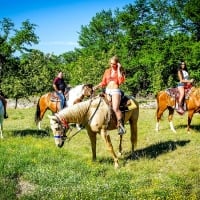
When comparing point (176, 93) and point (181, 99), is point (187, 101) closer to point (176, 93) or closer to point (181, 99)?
point (181, 99)

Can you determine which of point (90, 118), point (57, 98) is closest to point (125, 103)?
point (90, 118)

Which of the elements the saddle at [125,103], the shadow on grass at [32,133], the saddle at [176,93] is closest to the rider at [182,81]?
the saddle at [176,93]

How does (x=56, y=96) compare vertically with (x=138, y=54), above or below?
below

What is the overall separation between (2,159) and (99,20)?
62.2 meters

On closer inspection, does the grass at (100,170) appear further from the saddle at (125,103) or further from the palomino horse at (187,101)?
the saddle at (125,103)

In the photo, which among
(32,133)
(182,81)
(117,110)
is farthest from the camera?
(32,133)

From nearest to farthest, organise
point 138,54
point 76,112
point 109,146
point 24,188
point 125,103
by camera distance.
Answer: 1. point 24,188
2. point 76,112
3. point 109,146
4. point 125,103
5. point 138,54

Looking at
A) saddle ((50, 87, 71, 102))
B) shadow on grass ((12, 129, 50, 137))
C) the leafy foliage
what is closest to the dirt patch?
shadow on grass ((12, 129, 50, 137))

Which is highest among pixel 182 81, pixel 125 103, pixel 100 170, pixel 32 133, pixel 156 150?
pixel 182 81

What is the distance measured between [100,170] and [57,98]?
9.28 m

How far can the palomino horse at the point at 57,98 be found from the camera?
17394 mm

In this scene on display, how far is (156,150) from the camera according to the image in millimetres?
15242

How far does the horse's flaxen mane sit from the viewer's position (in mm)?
12883

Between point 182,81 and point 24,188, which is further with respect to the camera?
point 182,81
